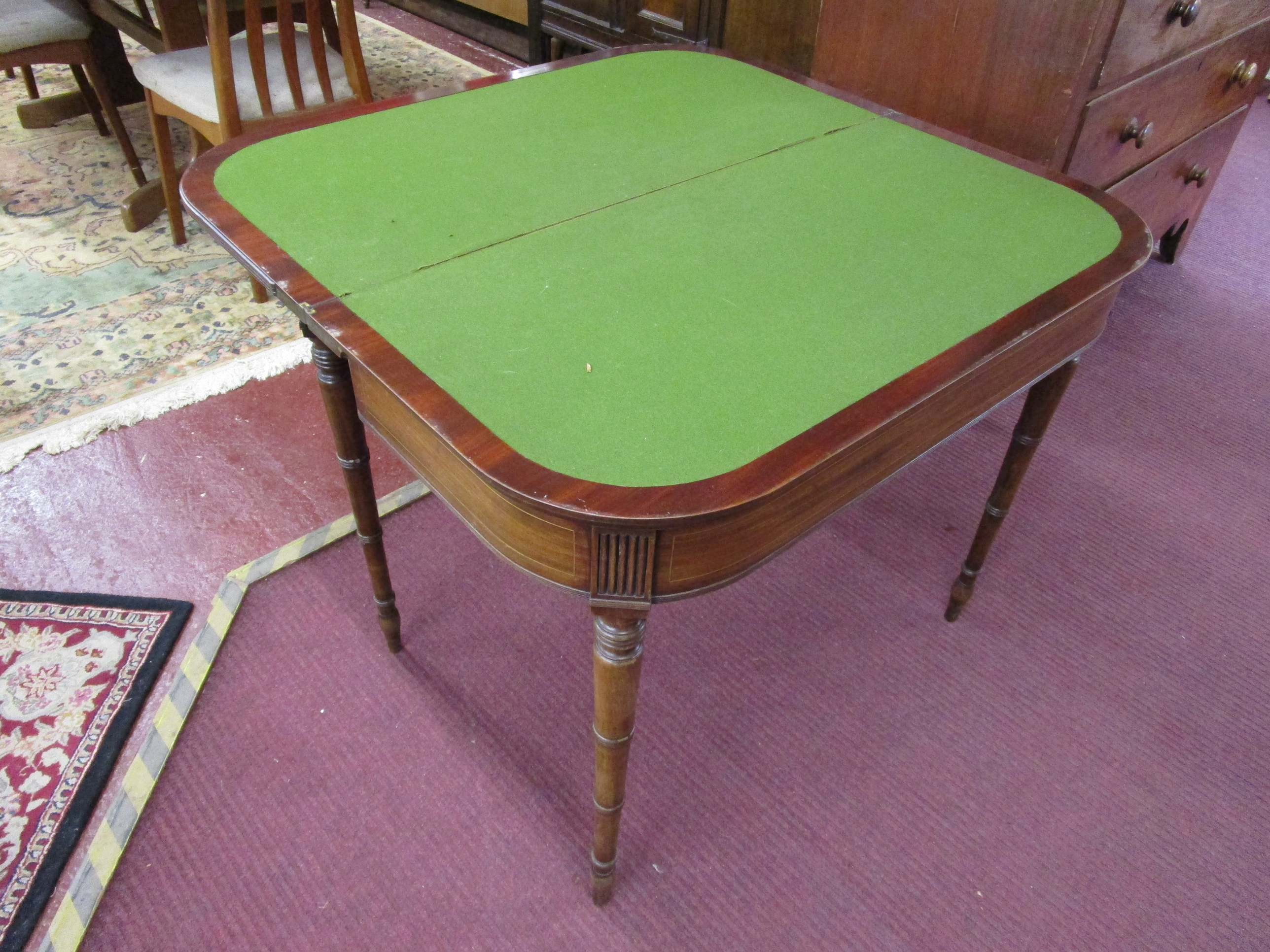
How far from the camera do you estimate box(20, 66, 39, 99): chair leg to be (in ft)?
A: 10.2

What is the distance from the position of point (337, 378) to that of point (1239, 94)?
2.36 m

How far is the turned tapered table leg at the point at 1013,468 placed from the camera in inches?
49.0

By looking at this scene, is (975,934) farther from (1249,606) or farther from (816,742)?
(1249,606)

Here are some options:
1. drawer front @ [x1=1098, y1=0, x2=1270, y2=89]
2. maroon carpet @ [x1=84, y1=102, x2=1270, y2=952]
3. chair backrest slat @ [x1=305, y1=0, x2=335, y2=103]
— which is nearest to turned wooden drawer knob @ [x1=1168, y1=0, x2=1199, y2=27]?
drawer front @ [x1=1098, y1=0, x2=1270, y2=89]

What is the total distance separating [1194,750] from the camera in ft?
4.67

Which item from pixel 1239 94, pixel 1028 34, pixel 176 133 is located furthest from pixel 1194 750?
pixel 176 133

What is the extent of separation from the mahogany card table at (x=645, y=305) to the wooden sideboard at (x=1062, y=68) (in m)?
0.41

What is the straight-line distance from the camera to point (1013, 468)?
1353 millimetres

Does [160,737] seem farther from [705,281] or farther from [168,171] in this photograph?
[168,171]

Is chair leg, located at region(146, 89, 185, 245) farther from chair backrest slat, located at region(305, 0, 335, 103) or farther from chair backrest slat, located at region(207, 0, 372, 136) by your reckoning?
chair backrest slat, located at region(305, 0, 335, 103)

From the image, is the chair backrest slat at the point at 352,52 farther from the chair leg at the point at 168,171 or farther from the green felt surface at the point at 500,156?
the green felt surface at the point at 500,156

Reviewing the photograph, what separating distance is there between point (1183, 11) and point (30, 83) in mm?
3634

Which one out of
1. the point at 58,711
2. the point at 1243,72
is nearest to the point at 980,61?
the point at 1243,72

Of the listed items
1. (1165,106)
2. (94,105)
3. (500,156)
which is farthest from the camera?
(94,105)
